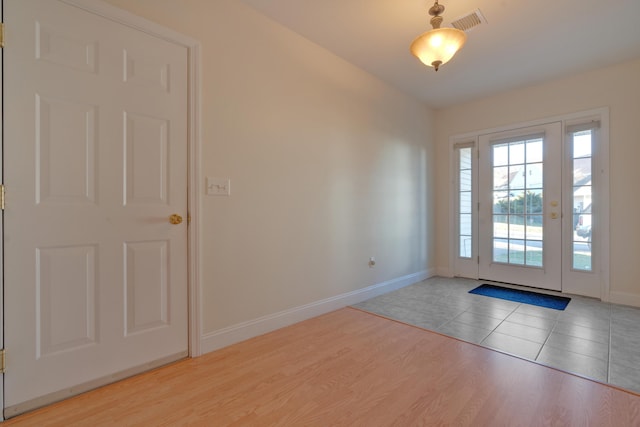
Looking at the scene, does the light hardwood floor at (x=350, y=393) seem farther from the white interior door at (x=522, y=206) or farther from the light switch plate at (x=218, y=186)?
the white interior door at (x=522, y=206)

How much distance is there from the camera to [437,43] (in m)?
2.04

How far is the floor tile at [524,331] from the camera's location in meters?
2.41

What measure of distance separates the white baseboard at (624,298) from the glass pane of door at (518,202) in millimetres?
721

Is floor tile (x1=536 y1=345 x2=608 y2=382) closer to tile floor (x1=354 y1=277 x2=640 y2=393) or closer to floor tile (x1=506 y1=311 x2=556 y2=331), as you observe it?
tile floor (x1=354 y1=277 x2=640 y2=393)

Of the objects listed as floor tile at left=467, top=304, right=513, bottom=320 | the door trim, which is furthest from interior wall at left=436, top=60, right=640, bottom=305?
the door trim

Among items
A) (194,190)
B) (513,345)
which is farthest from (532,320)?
(194,190)

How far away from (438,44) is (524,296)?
3252 mm

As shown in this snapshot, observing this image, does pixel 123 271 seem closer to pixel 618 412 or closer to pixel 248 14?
pixel 248 14

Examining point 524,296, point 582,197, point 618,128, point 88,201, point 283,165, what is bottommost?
point 524,296

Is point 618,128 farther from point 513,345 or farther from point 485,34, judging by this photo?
point 513,345

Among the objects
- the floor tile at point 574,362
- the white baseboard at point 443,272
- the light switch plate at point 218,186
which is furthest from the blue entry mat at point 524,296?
the light switch plate at point 218,186

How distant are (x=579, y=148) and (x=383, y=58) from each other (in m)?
2.70

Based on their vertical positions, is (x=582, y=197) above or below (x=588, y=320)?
above

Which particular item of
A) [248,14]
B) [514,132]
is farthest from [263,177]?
[514,132]
